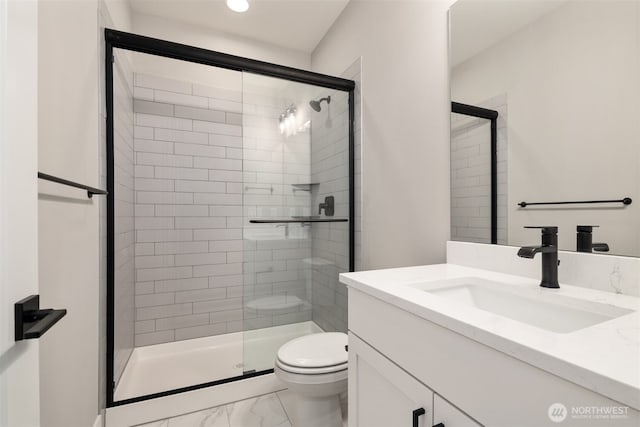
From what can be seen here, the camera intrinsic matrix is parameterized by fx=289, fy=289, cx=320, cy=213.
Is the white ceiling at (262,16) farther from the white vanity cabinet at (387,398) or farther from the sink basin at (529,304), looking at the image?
the white vanity cabinet at (387,398)

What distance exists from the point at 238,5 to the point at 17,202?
86.4 inches

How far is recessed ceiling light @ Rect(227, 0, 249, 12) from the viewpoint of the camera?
206 centimetres

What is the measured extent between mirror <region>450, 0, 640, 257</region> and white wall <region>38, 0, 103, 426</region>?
151cm

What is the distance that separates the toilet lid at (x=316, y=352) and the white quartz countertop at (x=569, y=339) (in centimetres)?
69

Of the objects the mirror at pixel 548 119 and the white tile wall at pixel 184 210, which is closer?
the mirror at pixel 548 119

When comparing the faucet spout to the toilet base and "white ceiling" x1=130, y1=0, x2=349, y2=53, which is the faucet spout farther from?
"white ceiling" x1=130, y1=0, x2=349, y2=53

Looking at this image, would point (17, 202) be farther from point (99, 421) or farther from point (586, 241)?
point (99, 421)

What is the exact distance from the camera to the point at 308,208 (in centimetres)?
210

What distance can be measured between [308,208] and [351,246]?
1.36 feet

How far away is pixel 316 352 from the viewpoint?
4.84 ft

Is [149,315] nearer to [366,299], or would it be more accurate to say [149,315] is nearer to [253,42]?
[366,299]

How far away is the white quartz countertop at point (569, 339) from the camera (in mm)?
399
